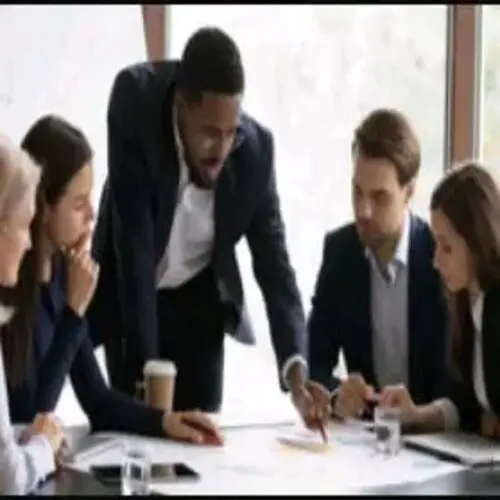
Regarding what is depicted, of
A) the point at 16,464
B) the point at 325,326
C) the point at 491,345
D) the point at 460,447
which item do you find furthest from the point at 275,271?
the point at 16,464

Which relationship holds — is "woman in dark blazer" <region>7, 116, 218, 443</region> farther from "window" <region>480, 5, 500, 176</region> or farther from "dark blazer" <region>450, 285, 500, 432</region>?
"window" <region>480, 5, 500, 176</region>

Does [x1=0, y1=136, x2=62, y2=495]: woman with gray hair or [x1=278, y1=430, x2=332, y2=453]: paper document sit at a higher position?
[x1=0, y1=136, x2=62, y2=495]: woman with gray hair

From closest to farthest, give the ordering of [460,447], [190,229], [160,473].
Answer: [160,473] → [460,447] → [190,229]

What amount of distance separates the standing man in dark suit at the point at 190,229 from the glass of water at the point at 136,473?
568mm

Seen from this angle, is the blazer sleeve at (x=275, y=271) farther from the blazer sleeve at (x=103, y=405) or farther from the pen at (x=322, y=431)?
the blazer sleeve at (x=103, y=405)

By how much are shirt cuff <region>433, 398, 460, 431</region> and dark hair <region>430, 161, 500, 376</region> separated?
8 centimetres

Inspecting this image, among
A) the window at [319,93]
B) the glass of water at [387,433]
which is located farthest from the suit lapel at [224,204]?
the window at [319,93]

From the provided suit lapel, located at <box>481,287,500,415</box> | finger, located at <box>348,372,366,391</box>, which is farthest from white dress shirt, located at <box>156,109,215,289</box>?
suit lapel, located at <box>481,287,500,415</box>

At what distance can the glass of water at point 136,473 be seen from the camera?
1866 mm

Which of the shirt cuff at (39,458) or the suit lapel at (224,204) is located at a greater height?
the suit lapel at (224,204)

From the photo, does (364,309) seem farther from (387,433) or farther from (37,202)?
(37,202)

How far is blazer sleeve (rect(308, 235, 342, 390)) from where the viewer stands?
9.07 feet

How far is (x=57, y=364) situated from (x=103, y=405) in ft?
0.43

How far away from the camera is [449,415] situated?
2.43 metres
